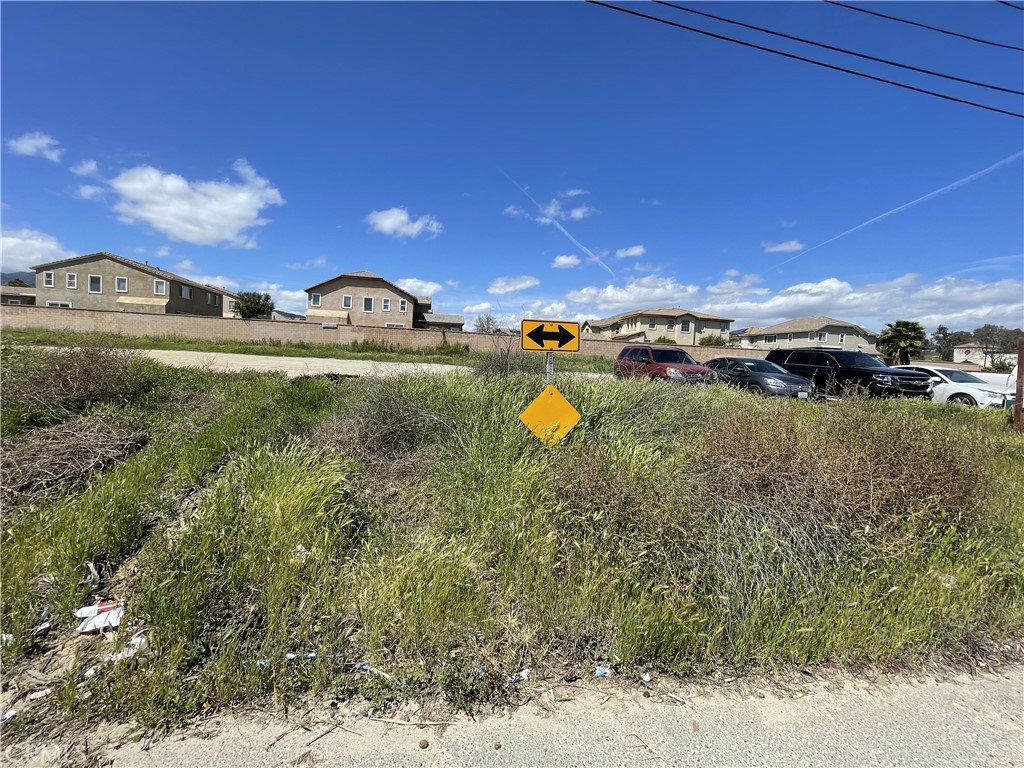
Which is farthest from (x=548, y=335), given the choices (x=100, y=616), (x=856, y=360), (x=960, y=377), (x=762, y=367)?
(x=960, y=377)

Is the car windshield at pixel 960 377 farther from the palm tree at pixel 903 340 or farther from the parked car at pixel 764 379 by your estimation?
the palm tree at pixel 903 340

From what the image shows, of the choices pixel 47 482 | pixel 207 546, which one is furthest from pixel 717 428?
pixel 47 482

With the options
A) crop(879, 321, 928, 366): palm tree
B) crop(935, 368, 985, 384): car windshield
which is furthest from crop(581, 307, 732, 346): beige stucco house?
crop(935, 368, 985, 384): car windshield

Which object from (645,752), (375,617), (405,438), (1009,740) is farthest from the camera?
(405,438)

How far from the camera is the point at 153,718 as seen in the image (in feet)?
6.40

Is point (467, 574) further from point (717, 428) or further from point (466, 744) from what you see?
point (717, 428)

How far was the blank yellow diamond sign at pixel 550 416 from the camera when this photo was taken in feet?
14.7

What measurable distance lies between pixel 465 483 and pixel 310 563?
4.96ft

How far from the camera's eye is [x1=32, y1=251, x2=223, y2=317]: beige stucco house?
45281mm

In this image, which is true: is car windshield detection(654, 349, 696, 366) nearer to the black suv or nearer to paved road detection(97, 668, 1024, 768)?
the black suv

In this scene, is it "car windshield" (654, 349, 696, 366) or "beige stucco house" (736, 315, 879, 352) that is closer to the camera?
"car windshield" (654, 349, 696, 366)

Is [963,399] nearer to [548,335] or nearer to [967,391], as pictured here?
[967,391]

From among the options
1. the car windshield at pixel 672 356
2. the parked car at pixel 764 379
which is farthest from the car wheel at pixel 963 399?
the car windshield at pixel 672 356

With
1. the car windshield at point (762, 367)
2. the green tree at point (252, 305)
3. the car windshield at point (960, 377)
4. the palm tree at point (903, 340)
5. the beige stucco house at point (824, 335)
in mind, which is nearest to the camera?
→ the car windshield at point (960, 377)
